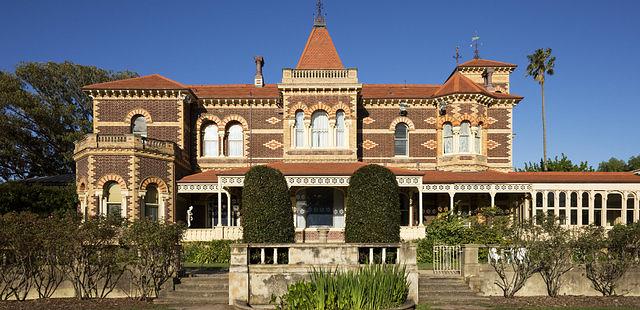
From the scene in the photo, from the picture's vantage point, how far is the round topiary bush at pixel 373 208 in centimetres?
1638

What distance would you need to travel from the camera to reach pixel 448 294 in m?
15.3

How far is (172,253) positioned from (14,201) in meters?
19.3

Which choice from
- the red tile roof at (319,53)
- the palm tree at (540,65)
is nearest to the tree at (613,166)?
the palm tree at (540,65)

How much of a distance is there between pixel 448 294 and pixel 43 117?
37.6m

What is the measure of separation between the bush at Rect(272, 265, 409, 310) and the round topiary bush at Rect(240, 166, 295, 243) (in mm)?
5041

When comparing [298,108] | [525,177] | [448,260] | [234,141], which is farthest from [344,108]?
[448,260]

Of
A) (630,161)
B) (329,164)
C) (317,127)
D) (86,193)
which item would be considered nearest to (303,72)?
(317,127)

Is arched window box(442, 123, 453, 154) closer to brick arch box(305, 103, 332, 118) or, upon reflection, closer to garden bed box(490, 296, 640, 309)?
brick arch box(305, 103, 332, 118)

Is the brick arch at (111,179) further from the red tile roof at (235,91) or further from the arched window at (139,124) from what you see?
the red tile roof at (235,91)

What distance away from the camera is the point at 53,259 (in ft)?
50.7

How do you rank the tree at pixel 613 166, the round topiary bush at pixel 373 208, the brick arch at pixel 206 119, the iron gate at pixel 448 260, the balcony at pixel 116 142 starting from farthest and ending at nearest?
the tree at pixel 613 166 < the brick arch at pixel 206 119 < the balcony at pixel 116 142 < the iron gate at pixel 448 260 < the round topiary bush at pixel 373 208

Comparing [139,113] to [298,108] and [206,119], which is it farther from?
[298,108]

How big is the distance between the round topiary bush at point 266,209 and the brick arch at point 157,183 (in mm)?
11193

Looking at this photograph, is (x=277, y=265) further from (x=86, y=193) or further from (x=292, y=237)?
(x=86, y=193)
